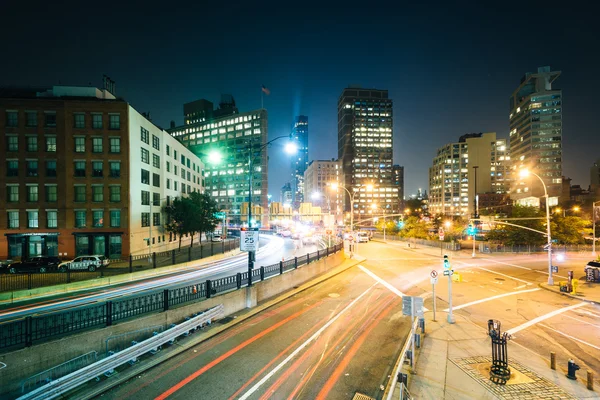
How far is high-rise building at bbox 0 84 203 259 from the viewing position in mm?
33375

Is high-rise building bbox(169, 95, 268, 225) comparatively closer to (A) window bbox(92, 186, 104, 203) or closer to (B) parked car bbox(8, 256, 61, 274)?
(A) window bbox(92, 186, 104, 203)

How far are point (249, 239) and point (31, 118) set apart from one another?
36981 mm

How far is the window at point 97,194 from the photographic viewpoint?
3431cm

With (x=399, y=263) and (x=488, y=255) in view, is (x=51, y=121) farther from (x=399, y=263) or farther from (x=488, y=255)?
(x=488, y=255)

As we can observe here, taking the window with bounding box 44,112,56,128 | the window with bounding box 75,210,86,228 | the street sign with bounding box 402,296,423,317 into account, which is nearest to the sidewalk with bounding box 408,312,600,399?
the street sign with bounding box 402,296,423,317

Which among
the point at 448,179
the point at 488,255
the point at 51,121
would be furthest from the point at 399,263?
the point at 448,179

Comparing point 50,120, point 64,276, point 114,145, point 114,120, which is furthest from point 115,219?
point 50,120

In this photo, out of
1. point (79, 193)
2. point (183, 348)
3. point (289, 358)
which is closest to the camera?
point (289, 358)

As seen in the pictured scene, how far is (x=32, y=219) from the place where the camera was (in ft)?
110

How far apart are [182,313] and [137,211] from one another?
29.7 metres

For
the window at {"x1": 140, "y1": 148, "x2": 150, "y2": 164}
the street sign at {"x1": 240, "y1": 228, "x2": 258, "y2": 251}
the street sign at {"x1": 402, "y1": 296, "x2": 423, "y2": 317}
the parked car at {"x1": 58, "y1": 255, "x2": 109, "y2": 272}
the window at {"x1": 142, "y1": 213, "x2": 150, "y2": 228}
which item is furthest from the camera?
the window at {"x1": 140, "y1": 148, "x2": 150, "y2": 164}

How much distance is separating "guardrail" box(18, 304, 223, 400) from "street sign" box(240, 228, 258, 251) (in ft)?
12.7

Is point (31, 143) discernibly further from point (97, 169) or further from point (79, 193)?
point (79, 193)

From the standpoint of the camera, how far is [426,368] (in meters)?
9.40
